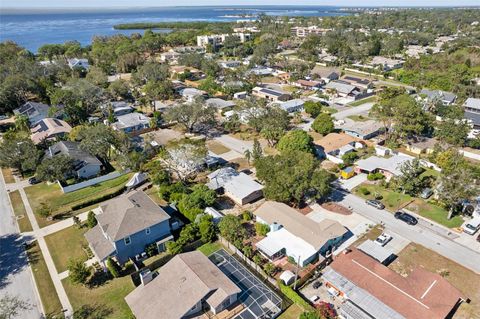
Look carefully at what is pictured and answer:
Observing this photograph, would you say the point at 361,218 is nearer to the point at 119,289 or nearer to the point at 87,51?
the point at 119,289

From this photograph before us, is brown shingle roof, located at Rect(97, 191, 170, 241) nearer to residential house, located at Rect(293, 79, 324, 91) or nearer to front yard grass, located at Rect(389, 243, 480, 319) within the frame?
front yard grass, located at Rect(389, 243, 480, 319)

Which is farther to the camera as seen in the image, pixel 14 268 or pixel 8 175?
pixel 8 175

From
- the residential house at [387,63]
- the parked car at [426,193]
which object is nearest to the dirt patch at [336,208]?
the parked car at [426,193]

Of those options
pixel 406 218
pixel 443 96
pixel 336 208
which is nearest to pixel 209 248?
pixel 336 208

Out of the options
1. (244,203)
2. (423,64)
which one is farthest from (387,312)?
(423,64)

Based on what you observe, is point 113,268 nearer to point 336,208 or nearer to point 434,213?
point 336,208
